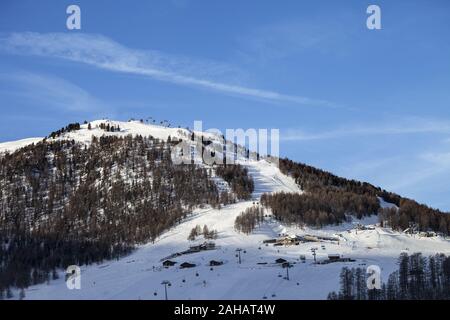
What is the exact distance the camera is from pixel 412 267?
19338 cm
